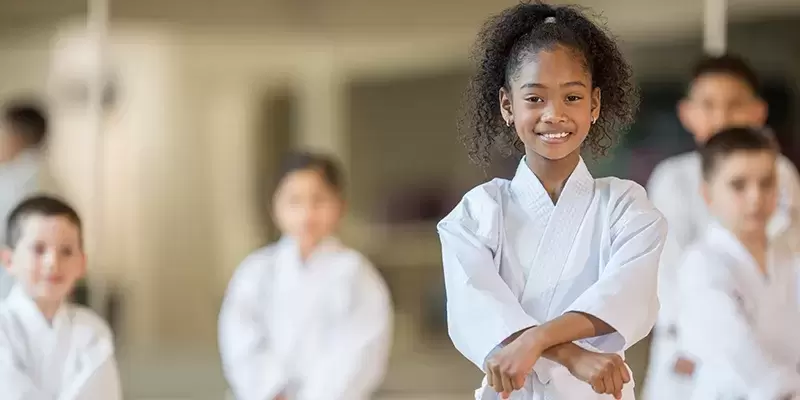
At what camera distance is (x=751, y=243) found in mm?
1785

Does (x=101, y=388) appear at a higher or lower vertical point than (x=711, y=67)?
lower

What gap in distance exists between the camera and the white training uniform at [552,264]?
1.16m

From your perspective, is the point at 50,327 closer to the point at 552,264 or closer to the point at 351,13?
the point at 552,264

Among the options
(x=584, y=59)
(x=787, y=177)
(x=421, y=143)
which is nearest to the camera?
(x=584, y=59)

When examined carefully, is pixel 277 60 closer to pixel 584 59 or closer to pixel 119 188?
pixel 119 188

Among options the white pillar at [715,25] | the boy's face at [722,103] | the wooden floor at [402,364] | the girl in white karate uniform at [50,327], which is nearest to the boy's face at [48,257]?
the girl in white karate uniform at [50,327]

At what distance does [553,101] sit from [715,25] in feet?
5.94

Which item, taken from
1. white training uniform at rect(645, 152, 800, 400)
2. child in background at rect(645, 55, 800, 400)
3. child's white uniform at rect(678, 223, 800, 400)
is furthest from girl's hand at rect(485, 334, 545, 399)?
child in background at rect(645, 55, 800, 400)

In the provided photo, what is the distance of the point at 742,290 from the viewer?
1.73 meters

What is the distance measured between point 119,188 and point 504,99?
2063 millimetres

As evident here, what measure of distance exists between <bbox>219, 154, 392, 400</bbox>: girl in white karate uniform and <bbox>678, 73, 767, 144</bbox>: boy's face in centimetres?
92

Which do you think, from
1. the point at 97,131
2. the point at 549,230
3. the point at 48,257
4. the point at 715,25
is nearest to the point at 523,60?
the point at 549,230

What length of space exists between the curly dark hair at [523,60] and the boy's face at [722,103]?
3.85ft

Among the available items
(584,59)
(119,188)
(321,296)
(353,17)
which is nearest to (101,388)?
(321,296)
